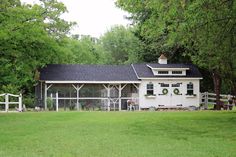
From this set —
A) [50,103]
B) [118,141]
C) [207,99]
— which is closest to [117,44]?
[207,99]

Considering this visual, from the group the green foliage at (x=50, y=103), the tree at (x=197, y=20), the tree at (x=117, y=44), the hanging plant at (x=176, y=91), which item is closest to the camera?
the tree at (x=197, y=20)

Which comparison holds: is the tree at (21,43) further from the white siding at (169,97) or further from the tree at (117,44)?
the tree at (117,44)

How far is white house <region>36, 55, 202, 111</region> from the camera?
1475 inches

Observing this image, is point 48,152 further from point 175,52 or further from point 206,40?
point 175,52

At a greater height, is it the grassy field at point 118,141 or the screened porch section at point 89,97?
the screened porch section at point 89,97

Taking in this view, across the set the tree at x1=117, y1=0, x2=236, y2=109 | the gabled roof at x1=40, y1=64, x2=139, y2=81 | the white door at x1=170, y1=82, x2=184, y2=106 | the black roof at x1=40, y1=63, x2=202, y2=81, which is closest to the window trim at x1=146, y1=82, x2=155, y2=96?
the black roof at x1=40, y1=63, x2=202, y2=81

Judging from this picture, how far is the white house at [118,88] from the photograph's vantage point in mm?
37469

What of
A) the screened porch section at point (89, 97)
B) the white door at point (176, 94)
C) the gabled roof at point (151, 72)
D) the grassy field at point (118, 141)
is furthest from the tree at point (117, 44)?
the grassy field at point (118, 141)

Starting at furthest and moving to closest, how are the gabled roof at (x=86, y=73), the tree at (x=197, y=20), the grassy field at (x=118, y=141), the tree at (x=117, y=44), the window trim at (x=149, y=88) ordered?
the tree at (x=117, y=44) → the window trim at (x=149, y=88) → the gabled roof at (x=86, y=73) → the tree at (x=197, y=20) → the grassy field at (x=118, y=141)

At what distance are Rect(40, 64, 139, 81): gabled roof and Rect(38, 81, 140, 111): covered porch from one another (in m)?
0.44

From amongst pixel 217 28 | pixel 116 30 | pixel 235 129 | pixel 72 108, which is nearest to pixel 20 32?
pixel 72 108

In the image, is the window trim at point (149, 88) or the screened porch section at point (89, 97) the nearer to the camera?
the screened porch section at point (89, 97)

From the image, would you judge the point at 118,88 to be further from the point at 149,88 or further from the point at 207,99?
the point at 207,99

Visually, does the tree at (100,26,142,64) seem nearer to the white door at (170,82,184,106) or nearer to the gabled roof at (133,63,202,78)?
the gabled roof at (133,63,202,78)
